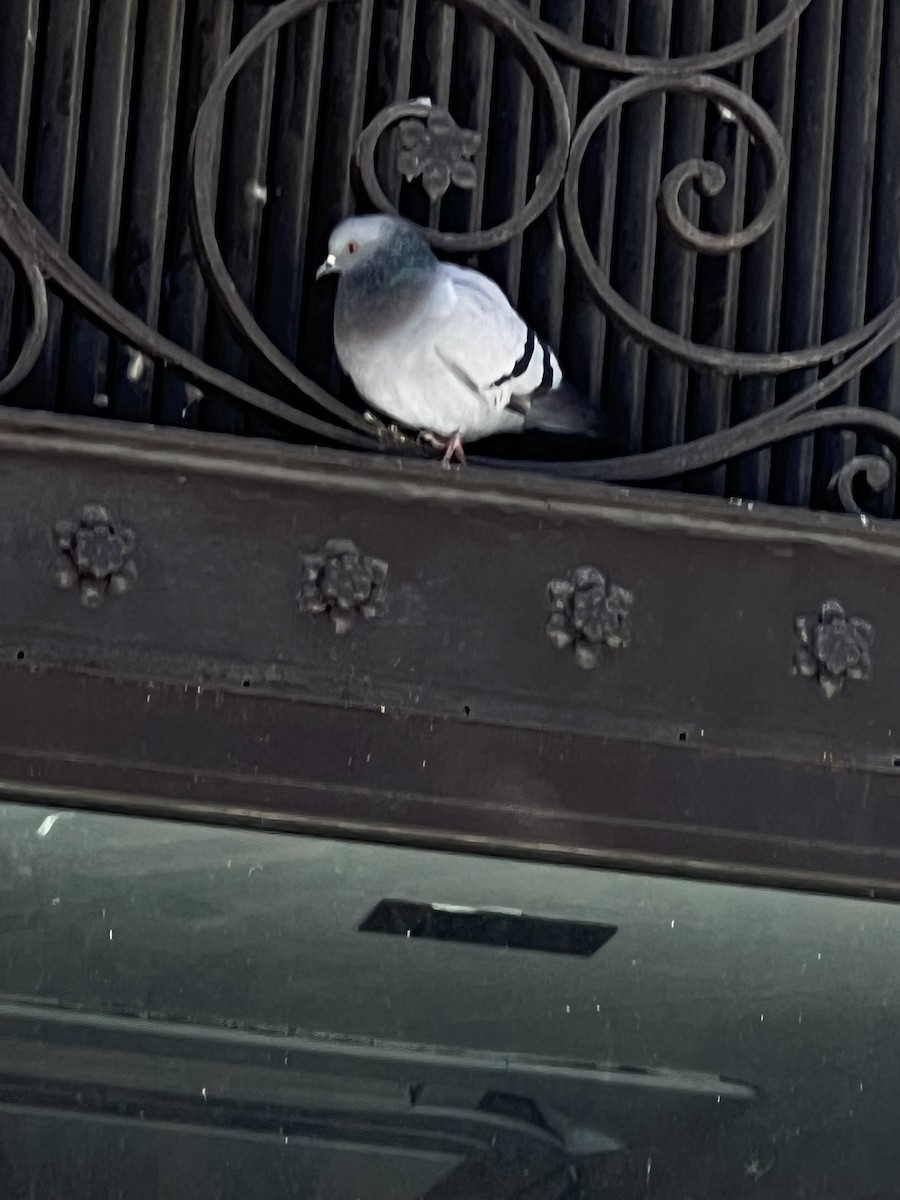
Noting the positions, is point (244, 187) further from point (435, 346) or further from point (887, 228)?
point (887, 228)

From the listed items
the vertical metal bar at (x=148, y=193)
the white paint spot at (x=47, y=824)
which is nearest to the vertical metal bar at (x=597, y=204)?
the vertical metal bar at (x=148, y=193)

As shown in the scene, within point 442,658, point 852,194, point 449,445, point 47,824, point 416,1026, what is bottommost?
point 416,1026

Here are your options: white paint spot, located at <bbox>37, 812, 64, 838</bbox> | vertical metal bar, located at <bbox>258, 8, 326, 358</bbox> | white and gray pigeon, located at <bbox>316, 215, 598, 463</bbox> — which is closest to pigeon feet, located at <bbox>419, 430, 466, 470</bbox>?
white and gray pigeon, located at <bbox>316, 215, 598, 463</bbox>

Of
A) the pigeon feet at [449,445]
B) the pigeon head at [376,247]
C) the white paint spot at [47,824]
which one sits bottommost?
the white paint spot at [47,824]

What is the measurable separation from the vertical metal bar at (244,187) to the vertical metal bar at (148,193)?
0.05 metres

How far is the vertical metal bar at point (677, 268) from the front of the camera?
1768 mm

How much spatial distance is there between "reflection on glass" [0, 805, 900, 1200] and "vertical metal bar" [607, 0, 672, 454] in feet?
1.49

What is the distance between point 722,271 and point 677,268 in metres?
0.05

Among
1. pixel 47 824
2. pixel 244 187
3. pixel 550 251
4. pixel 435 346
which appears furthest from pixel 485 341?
pixel 47 824

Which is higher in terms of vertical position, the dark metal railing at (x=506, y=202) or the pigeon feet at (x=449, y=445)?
the dark metal railing at (x=506, y=202)

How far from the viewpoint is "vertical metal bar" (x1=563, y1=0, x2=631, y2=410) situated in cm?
176

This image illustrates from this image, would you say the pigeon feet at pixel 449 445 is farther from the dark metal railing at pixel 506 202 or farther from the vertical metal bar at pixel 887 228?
the vertical metal bar at pixel 887 228

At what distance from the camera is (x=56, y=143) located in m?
1.69

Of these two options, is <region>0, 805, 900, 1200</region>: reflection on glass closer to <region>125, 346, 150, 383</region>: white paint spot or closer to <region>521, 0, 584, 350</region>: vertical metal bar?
<region>125, 346, 150, 383</region>: white paint spot
